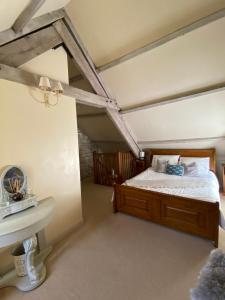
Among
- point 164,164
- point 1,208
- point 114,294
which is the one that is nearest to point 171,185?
point 164,164

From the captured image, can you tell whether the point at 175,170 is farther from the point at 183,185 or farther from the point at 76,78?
the point at 76,78

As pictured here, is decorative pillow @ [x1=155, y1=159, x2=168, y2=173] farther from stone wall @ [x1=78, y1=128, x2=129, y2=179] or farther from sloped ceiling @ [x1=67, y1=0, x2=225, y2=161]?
stone wall @ [x1=78, y1=128, x2=129, y2=179]

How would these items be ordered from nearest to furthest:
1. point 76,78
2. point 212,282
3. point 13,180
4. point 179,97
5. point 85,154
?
1. point 212,282
2. point 13,180
3. point 179,97
4. point 76,78
5. point 85,154

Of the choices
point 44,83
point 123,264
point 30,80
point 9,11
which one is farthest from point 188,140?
point 9,11

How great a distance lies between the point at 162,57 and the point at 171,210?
2.29m

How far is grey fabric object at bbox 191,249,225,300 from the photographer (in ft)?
3.54

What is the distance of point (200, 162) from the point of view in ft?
12.1

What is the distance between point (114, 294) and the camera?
1.61 metres

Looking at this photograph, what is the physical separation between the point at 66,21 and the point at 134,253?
3.24m

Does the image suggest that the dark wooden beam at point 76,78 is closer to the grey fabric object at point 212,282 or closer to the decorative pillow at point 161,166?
the decorative pillow at point 161,166

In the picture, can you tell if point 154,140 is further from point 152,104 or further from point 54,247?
point 54,247

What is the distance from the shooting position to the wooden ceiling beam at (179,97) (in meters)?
2.77

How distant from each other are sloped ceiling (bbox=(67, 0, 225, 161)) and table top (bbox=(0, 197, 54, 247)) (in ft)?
8.22

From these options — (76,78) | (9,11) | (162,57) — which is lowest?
(9,11)
